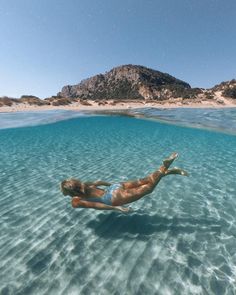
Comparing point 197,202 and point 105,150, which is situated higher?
point 197,202

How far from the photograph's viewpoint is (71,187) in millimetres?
6695

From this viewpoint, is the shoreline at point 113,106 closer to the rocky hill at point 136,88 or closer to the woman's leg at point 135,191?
the rocky hill at point 136,88

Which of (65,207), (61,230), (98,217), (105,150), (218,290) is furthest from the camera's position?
(105,150)

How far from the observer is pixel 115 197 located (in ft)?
23.0

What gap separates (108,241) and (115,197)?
1146 millimetres

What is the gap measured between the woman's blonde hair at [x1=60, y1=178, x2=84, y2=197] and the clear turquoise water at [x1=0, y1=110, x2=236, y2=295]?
1053 millimetres

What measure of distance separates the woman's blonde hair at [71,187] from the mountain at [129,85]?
75996mm

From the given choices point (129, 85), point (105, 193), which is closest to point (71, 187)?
point (105, 193)

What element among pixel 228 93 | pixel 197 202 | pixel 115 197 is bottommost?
pixel 228 93

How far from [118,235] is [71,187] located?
171 centimetres

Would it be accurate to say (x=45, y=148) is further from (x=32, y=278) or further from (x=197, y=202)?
(x=32, y=278)

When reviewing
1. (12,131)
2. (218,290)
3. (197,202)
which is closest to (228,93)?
(12,131)

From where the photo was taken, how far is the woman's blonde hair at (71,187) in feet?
21.8

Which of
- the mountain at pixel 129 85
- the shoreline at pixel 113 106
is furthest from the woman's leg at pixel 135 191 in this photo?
the mountain at pixel 129 85
